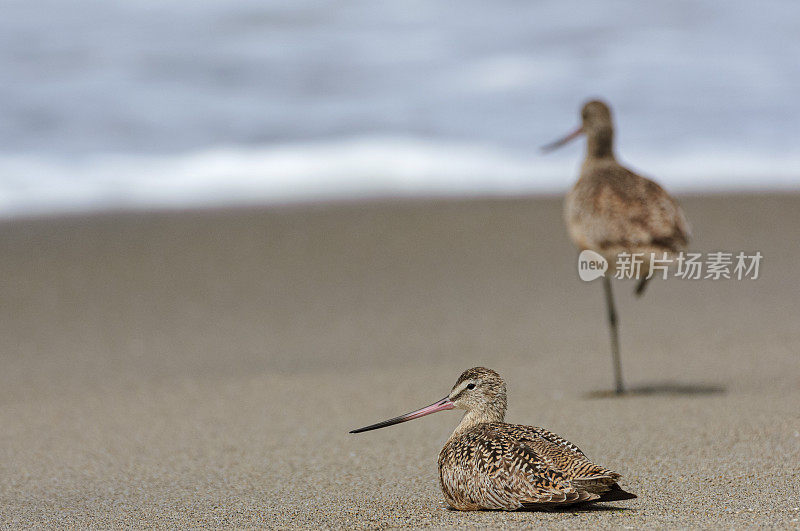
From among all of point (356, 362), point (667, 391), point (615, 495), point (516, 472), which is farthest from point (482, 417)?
point (356, 362)

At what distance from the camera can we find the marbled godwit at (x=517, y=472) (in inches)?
131

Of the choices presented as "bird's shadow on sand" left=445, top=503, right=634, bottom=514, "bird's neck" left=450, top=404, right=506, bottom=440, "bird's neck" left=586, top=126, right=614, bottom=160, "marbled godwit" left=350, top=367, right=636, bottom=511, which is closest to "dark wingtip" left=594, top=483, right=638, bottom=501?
"marbled godwit" left=350, top=367, right=636, bottom=511

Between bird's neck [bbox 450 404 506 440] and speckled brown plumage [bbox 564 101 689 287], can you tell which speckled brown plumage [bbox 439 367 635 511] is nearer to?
bird's neck [bbox 450 404 506 440]

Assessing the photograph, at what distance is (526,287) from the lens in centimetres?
936

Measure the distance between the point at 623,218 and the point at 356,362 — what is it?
8.83ft

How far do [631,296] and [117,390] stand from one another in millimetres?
4434

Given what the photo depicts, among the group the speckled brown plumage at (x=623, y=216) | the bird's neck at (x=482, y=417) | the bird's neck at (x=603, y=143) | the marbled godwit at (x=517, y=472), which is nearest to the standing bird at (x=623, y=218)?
the speckled brown plumage at (x=623, y=216)

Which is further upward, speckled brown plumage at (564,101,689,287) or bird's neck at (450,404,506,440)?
speckled brown plumage at (564,101,689,287)

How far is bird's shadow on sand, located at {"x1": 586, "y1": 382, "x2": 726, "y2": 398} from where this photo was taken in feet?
20.5

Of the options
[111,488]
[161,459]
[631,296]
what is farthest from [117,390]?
[631,296]

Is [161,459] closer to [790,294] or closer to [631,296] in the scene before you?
[631,296]

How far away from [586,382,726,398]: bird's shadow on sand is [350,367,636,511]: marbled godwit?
2.60 metres

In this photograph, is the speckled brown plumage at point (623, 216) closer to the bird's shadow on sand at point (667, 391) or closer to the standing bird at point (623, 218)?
the standing bird at point (623, 218)

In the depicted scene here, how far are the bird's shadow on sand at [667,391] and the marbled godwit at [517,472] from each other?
260cm
